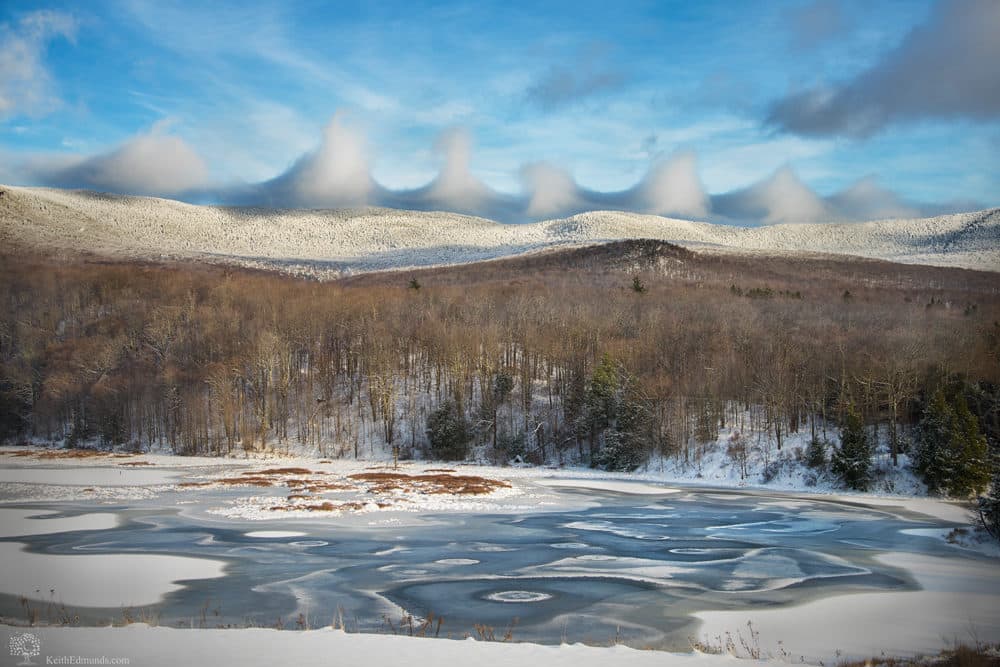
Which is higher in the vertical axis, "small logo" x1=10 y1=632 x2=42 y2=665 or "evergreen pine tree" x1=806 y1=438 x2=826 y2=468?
"small logo" x1=10 y1=632 x2=42 y2=665

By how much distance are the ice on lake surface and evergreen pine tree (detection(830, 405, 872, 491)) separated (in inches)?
394

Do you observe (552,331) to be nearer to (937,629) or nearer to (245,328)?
(245,328)

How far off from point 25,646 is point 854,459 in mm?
42454

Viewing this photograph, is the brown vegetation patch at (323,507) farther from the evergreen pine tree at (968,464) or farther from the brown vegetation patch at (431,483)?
the evergreen pine tree at (968,464)

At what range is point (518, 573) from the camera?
20.1 meters

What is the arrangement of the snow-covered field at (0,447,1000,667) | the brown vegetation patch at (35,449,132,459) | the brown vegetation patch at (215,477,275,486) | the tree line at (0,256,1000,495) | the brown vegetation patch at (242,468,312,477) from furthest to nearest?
the brown vegetation patch at (35,449,132,459) → the tree line at (0,256,1000,495) → the brown vegetation patch at (242,468,312,477) → the brown vegetation patch at (215,477,275,486) → the snow-covered field at (0,447,1000,667)

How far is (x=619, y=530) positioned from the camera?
27422 millimetres

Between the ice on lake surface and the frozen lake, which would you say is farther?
the ice on lake surface

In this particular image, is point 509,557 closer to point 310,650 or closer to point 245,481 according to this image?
point 310,650

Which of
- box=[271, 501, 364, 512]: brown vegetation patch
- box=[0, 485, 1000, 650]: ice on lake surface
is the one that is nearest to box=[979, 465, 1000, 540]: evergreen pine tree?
box=[0, 485, 1000, 650]: ice on lake surface

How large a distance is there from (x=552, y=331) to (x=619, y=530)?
41.9 metres

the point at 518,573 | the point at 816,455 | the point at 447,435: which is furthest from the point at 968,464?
the point at 447,435

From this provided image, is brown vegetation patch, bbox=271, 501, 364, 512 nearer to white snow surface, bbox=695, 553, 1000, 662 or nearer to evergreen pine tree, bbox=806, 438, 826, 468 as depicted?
white snow surface, bbox=695, 553, 1000, 662

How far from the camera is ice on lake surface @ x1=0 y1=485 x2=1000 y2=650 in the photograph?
1590cm
